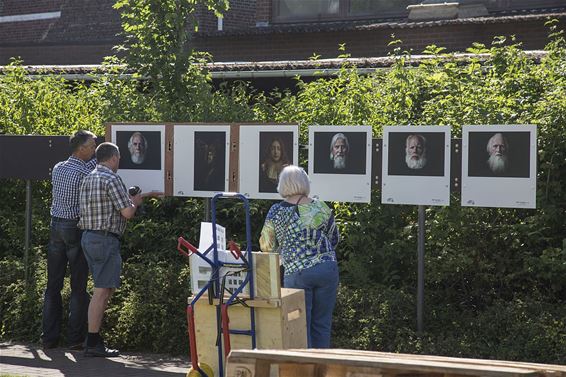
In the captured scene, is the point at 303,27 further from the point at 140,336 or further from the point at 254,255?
the point at 254,255

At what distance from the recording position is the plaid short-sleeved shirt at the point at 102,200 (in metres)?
9.48

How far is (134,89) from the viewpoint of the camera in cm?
1235

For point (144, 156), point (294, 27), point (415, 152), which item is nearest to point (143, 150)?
point (144, 156)

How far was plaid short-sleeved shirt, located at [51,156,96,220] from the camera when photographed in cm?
994

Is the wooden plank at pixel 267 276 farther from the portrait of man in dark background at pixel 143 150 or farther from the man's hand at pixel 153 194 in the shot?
the portrait of man in dark background at pixel 143 150

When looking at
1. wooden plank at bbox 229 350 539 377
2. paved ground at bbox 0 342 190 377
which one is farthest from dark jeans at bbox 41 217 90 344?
wooden plank at bbox 229 350 539 377

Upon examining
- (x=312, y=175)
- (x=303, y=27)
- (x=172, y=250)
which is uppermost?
(x=303, y=27)

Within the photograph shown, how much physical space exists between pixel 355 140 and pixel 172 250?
2.65m

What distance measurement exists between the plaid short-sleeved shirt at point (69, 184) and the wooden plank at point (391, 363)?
419 centimetres

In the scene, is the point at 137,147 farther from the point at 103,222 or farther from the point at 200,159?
the point at 103,222

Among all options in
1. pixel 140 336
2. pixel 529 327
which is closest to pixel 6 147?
pixel 140 336

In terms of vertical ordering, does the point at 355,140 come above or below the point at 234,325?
above

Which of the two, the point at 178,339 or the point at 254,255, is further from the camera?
the point at 178,339

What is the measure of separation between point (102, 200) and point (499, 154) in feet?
11.4
